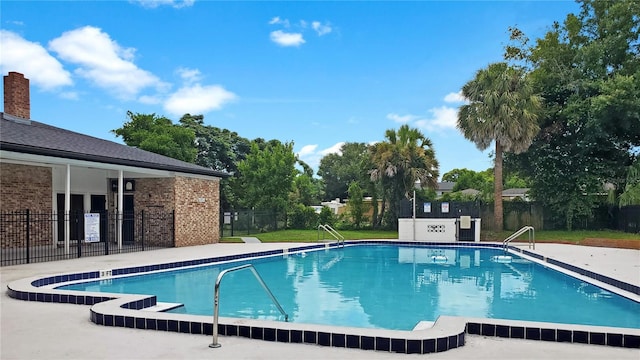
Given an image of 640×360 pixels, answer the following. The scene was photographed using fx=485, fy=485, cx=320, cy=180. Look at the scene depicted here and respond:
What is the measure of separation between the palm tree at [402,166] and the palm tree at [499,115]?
3269mm

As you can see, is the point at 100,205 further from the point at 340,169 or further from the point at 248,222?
the point at 340,169

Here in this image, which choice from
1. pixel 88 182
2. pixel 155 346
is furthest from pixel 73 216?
pixel 155 346

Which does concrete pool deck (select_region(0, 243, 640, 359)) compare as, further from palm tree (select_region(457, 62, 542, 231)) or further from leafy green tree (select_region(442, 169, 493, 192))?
leafy green tree (select_region(442, 169, 493, 192))

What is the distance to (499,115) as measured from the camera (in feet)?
72.4

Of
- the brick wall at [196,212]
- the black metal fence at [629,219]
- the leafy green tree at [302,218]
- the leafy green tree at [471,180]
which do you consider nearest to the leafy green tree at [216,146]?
the leafy green tree at [302,218]

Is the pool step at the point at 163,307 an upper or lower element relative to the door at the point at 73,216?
lower

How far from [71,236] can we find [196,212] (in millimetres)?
4304

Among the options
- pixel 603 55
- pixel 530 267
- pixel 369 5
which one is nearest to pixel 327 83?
pixel 369 5

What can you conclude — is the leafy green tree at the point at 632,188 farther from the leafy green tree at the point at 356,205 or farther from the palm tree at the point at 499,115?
the leafy green tree at the point at 356,205

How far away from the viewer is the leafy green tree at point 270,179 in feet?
91.5

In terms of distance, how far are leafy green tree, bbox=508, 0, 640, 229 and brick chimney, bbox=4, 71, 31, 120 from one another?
861 inches

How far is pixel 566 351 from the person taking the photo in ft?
15.4

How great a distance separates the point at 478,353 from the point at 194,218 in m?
14.6

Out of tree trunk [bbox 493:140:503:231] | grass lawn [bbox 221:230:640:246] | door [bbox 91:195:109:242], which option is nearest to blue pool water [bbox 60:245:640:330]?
grass lawn [bbox 221:230:640:246]
